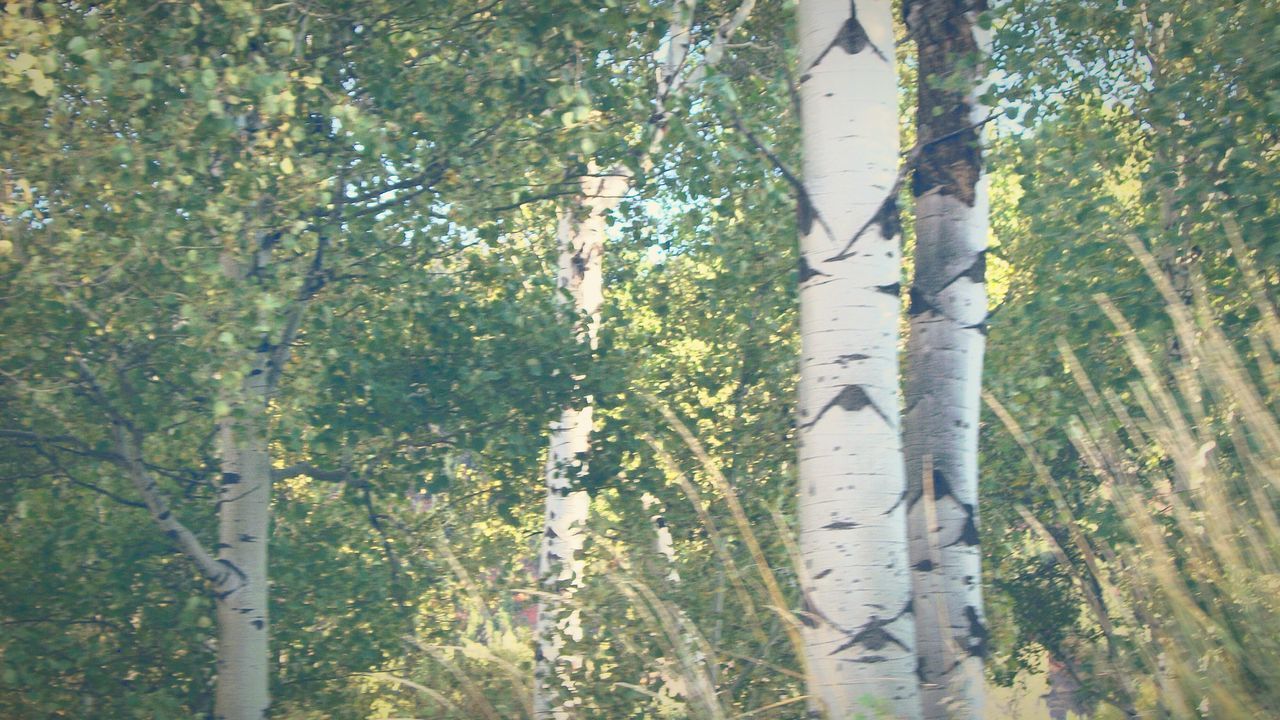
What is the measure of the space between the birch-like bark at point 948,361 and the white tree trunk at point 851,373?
529 millimetres

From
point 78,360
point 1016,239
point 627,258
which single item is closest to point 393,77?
point 78,360

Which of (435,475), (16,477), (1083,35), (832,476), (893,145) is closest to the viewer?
(832,476)

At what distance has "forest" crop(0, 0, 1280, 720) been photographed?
3668 millimetres

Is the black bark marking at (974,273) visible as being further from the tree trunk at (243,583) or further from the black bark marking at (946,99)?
the tree trunk at (243,583)

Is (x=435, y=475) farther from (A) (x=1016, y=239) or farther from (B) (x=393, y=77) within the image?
(A) (x=1016, y=239)

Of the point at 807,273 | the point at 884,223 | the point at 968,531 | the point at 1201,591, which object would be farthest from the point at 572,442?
the point at 1201,591

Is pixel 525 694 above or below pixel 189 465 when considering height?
below

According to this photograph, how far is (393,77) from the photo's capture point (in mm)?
6836

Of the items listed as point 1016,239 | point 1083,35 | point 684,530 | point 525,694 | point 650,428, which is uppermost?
point 1016,239

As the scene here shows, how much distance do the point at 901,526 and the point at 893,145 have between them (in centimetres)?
144

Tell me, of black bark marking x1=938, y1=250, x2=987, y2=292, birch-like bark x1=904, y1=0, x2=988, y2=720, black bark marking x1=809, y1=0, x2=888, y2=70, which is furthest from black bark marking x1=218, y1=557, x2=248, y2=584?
black bark marking x1=809, y1=0, x2=888, y2=70

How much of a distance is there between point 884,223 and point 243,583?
16.7ft

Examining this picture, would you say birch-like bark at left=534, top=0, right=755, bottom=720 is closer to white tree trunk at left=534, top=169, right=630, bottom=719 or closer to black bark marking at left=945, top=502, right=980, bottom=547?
white tree trunk at left=534, top=169, right=630, bottom=719

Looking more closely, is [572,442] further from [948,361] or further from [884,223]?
[884,223]
